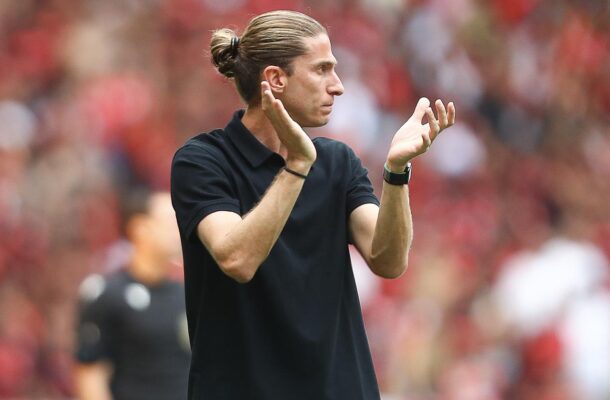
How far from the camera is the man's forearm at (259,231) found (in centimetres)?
335

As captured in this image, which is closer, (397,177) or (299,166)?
(299,166)

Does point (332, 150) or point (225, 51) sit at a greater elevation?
point (225, 51)

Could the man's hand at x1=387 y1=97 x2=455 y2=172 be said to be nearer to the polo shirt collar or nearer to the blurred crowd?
the polo shirt collar

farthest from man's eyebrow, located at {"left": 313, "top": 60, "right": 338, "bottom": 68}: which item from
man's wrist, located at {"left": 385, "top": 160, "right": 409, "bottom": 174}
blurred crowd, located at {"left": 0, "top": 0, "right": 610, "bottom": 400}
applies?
blurred crowd, located at {"left": 0, "top": 0, "right": 610, "bottom": 400}

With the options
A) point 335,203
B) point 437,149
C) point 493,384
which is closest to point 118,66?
point 437,149

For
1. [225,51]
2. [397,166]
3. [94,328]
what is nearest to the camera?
[397,166]

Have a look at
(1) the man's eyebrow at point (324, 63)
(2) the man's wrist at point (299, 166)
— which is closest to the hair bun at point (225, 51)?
(1) the man's eyebrow at point (324, 63)

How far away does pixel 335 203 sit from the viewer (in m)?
3.71

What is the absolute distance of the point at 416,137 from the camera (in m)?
3.51

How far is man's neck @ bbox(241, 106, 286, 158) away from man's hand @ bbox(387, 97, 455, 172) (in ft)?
1.30

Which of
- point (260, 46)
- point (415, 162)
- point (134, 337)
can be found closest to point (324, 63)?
point (260, 46)

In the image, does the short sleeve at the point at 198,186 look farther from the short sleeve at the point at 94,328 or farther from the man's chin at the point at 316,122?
the short sleeve at the point at 94,328

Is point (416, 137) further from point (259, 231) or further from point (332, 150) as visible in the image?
point (259, 231)

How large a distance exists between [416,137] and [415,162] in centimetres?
751
